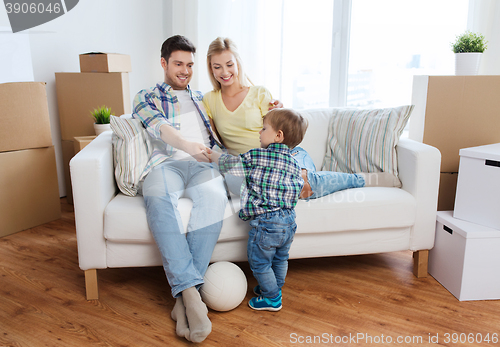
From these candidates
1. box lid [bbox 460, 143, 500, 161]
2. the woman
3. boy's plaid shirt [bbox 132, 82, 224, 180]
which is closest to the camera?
box lid [bbox 460, 143, 500, 161]

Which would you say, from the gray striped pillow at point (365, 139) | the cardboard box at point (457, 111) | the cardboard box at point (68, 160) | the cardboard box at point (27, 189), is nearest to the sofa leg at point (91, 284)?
the cardboard box at point (27, 189)

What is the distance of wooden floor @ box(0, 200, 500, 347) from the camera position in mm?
1326

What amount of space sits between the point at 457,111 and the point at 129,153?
163 cm

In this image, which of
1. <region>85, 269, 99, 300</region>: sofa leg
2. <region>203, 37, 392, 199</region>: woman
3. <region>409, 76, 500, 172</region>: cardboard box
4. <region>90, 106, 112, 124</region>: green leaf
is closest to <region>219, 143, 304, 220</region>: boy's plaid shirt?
<region>203, 37, 392, 199</region>: woman

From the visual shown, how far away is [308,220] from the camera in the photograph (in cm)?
156

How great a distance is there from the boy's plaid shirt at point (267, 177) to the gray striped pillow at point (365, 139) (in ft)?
1.83

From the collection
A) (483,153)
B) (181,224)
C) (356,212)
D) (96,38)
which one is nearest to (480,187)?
(483,153)

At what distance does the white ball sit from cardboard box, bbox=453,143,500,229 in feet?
3.14

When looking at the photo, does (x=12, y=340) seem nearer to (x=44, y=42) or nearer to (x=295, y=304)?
(x=295, y=304)

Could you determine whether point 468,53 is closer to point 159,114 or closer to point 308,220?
point 308,220

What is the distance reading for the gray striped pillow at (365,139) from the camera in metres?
1.82

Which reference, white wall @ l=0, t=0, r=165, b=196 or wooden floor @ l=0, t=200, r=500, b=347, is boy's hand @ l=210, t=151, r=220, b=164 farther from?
white wall @ l=0, t=0, r=165, b=196

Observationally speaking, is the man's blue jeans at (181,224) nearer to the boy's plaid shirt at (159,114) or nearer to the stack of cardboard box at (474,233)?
the boy's plaid shirt at (159,114)

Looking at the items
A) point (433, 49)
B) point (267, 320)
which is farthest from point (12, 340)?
point (433, 49)
